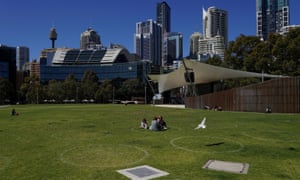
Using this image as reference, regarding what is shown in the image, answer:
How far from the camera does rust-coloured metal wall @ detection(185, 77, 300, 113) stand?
31016 millimetres

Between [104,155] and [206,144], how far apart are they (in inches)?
174

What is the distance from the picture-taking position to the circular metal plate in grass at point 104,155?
8190 mm

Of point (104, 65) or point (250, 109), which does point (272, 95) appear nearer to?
point (250, 109)

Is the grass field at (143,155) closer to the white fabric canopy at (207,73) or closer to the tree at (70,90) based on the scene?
the white fabric canopy at (207,73)

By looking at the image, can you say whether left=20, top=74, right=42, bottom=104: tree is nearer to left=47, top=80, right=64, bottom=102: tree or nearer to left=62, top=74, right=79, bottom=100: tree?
left=47, top=80, right=64, bottom=102: tree

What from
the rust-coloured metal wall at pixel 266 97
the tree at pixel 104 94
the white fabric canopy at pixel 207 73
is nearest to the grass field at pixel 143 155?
the rust-coloured metal wall at pixel 266 97

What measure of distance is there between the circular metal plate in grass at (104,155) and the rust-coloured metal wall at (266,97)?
26.6m

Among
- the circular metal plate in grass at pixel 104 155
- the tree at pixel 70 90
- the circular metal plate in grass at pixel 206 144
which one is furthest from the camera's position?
the tree at pixel 70 90

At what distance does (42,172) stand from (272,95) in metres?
31.0

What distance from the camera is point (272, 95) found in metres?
32.7

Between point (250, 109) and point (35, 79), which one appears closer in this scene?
point (250, 109)

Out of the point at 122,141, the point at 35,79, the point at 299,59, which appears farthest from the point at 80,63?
the point at 122,141

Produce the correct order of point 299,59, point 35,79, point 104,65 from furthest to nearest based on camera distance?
1. point 104,65
2. point 35,79
3. point 299,59

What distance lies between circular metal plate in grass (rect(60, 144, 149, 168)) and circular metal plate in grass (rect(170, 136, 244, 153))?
6.38 ft
